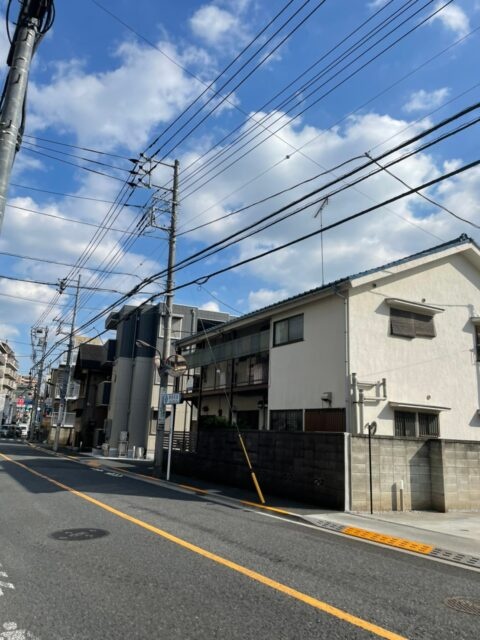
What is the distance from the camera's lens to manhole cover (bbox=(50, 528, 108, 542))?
23.7 ft

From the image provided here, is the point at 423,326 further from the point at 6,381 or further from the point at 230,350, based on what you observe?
the point at 6,381

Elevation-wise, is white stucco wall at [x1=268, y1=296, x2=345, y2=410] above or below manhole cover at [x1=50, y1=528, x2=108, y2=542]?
above

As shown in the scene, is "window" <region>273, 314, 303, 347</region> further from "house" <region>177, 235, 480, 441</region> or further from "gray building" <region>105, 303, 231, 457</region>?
"gray building" <region>105, 303, 231, 457</region>

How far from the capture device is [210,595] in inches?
191

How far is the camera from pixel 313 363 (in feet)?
55.9

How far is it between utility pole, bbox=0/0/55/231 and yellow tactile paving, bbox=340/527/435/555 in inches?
319

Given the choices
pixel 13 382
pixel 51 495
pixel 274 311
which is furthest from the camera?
pixel 13 382

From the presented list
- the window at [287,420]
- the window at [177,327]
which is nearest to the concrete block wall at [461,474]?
the window at [287,420]

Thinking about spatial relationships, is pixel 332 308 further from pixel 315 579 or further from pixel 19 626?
pixel 19 626

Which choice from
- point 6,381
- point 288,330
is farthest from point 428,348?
point 6,381

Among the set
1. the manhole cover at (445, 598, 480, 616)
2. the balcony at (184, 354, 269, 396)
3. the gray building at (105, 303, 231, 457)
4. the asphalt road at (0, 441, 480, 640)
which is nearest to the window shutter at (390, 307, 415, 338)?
the balcony at (184, 354, 269, 396)

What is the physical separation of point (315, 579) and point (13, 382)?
408 ft

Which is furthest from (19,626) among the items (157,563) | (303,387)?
(303,387)

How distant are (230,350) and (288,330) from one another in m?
4.37
